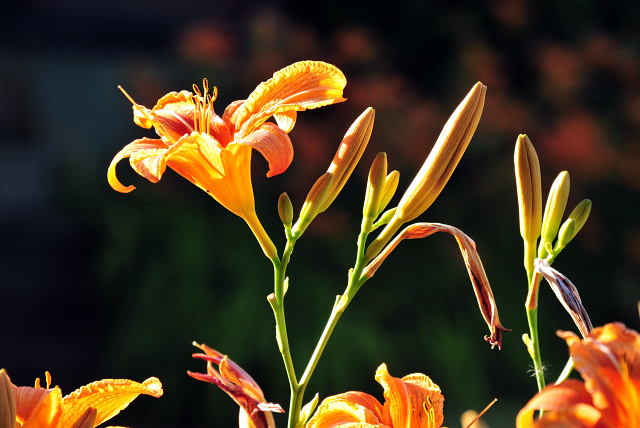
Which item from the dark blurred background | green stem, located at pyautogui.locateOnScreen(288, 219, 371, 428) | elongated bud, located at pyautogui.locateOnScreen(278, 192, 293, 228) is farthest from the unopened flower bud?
the dark blurred background

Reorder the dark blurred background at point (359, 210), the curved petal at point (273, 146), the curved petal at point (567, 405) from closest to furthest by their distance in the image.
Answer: the curved petal at point (567, 405), the curved petal at point (273, 146), the dark blurred background at point (359, 210)

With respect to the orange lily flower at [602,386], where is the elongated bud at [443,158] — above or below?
above

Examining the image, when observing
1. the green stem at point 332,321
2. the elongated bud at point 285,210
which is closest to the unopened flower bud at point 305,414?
the green stem at point 332,321

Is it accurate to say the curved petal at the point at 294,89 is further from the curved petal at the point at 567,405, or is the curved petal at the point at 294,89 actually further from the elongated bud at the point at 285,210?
the curved petal at the point at 567,405

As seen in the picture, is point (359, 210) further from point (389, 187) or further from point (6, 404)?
point (6, 404)

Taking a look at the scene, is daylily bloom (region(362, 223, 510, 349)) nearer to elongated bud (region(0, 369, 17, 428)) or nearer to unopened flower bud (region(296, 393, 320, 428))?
unopened flower bud (region(296, 393, 320, 428))

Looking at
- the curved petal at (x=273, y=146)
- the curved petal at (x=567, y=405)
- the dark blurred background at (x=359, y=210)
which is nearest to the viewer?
the curved petal at (x=567, y=405)

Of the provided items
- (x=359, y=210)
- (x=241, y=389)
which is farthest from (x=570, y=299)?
(x=359, y=210)

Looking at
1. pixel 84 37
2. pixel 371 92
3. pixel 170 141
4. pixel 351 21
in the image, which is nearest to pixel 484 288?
pixel 170 141
